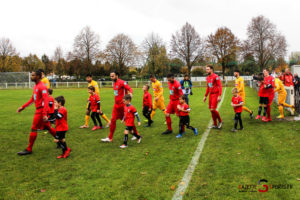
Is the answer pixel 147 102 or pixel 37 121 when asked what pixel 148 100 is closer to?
pixel 147 102

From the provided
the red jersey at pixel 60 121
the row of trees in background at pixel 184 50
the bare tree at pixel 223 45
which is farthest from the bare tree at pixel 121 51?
the red jersey at pixel 60 121

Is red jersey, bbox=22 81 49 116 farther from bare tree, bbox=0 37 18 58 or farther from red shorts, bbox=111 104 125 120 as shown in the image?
bare tree, bbox=0 37 18 58

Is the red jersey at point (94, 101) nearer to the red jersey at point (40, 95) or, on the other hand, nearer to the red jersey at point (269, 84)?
the red jersey at point (40, 95)

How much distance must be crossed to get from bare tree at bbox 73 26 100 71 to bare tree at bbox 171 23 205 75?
18662 millimetres

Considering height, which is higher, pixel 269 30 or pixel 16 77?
pixel 269 30

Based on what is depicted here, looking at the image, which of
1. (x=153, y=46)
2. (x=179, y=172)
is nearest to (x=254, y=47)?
(x=153, y=46)


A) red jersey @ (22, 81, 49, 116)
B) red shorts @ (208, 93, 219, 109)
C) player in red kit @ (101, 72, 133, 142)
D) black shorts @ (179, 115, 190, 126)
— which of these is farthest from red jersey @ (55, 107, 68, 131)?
red shorts @ (208, 93, 219, 109)

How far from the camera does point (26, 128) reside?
8.71 meters

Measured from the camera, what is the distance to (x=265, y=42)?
44.6 m

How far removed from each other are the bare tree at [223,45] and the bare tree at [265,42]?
17.3ft

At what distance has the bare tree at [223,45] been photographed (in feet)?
165

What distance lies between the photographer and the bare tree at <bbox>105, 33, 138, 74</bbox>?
54.4m

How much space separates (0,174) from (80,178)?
1.68 m

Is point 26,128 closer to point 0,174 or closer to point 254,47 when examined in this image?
point 0,174
